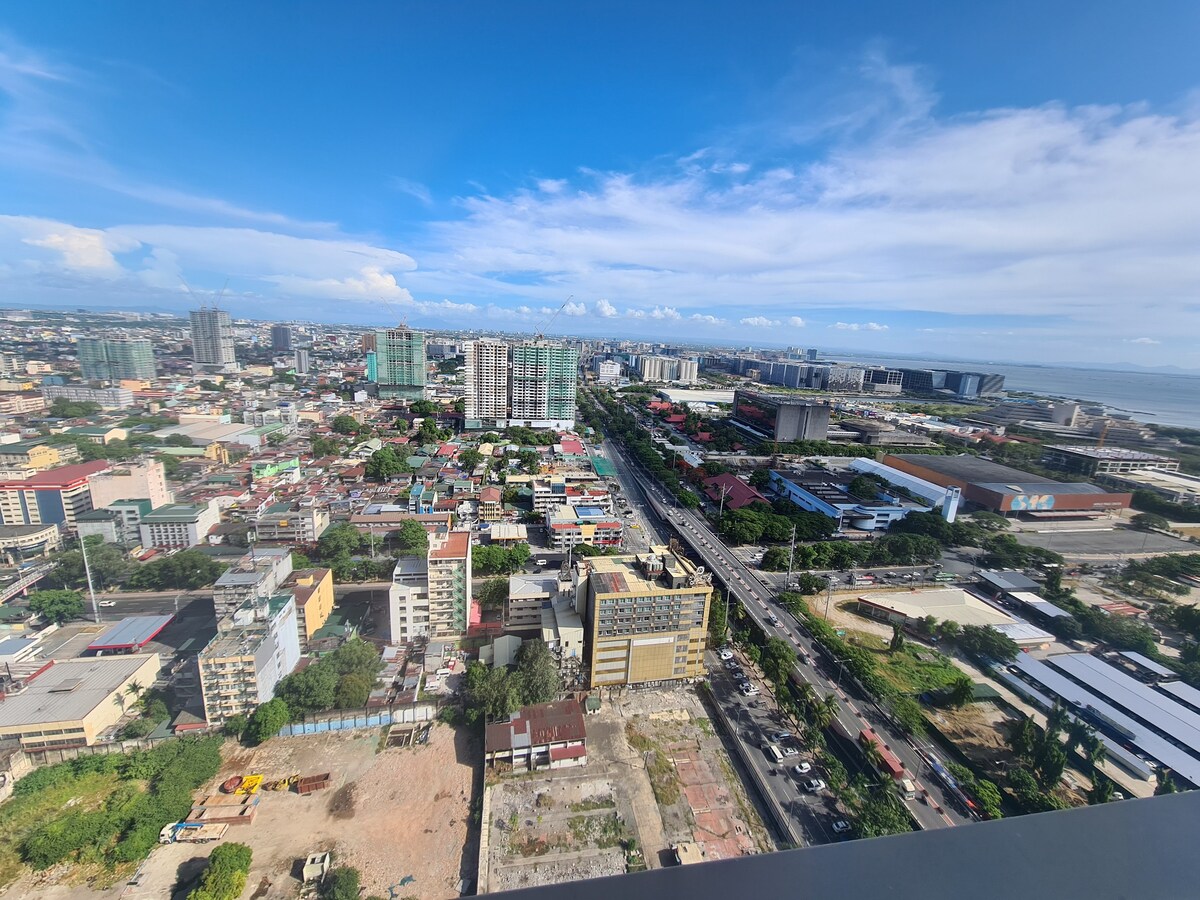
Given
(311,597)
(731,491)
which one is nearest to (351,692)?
(311,597)

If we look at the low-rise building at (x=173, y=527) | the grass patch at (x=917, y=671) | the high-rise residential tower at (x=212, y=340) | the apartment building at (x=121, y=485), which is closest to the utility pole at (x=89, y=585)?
the low-rise building at (x=173, y=527)

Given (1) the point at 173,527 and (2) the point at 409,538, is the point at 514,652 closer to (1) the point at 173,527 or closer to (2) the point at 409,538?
(2) the point at 409,538

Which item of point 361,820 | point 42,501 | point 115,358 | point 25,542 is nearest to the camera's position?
point 361,820

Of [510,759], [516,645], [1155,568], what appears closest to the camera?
[510,759]

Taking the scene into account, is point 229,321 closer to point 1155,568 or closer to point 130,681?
point 130,681

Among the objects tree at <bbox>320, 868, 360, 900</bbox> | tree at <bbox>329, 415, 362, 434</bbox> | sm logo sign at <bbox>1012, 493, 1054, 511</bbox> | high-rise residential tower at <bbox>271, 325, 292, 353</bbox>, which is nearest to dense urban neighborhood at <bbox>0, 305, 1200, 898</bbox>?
tree at <bbox>320, 868, 360, 900</bbox>

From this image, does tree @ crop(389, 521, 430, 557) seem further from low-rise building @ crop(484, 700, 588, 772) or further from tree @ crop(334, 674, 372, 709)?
low-rise building @ crop(484, 700, 588, 772)

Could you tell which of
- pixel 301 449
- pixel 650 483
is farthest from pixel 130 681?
pixel 650 483
